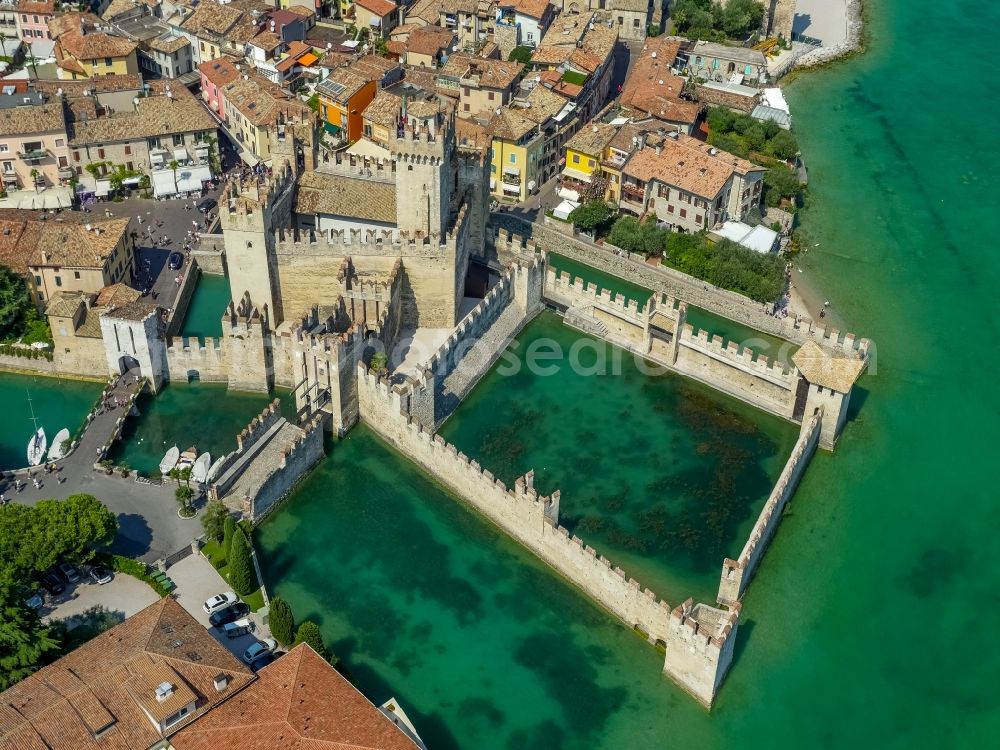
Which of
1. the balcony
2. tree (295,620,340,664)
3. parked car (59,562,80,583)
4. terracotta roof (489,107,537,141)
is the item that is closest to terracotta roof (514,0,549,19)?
terracotta roof (489,107,537,141)

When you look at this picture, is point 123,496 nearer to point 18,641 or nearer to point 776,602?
point 18,641

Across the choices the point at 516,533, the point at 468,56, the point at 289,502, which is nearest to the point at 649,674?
the point at 516,533

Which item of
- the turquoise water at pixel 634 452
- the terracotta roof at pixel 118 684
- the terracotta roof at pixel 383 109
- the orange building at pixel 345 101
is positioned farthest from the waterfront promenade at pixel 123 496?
the orange building at pixel 345 101

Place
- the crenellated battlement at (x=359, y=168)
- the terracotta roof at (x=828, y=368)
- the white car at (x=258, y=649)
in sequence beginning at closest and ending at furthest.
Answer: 1. the white car at (x=258, y=649)
2. the terracotta roof at (x=828, y=368)
3. the crenellated battlement at (x=359, y=168)

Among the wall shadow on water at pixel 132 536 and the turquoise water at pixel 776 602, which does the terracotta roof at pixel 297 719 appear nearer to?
the turquoise water at pixel 776 602

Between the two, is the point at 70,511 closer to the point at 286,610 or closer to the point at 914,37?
the point at 286,610

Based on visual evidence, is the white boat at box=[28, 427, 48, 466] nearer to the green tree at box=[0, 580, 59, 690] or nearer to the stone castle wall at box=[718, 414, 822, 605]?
the green tree at box=[0, 580, 59, 690]

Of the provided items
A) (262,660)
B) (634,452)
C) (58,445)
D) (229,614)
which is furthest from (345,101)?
(262,660)

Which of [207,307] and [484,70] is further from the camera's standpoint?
[484,70]
